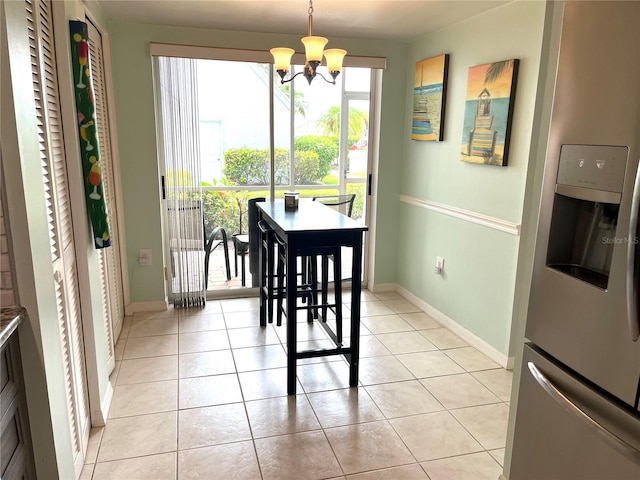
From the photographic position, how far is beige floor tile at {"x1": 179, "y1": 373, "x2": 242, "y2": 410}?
2.57 metres

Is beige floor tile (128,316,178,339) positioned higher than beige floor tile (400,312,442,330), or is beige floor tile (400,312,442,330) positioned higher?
beige floor tile (400,312,442,330)

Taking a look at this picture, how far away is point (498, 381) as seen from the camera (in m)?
2.84

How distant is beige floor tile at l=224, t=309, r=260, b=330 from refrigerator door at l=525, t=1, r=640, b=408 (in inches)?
98.5

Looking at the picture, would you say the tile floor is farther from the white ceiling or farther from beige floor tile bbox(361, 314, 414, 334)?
the white ceiling

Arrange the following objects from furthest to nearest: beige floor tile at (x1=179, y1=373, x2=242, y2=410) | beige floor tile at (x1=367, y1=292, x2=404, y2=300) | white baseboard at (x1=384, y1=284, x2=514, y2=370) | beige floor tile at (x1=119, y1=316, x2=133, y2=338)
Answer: beige floor tile at (x1=367, y1=292, x2=404, y2=300), beige floor tile at (x1=119, y1=316, x2=133, y2=338), white baseboard at (x1=384, y1=284, x2=514, y2=370), beige floor tile at (x1=179, y1=373, x2=242, y2=410)

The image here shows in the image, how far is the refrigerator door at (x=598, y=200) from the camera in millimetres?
1180

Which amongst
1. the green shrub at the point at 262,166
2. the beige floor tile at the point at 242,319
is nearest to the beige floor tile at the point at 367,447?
the beige floor tile at the point at 242,319

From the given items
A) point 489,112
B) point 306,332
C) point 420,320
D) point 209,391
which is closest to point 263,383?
point 209,391

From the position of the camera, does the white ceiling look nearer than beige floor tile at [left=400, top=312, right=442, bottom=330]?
Yes

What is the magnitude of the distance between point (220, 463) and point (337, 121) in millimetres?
2988

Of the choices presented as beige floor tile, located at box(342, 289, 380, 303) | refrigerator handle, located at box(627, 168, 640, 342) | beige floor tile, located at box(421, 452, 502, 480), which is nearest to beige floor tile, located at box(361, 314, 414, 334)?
beige floor tile, located at box(342, 289, 380, 303)

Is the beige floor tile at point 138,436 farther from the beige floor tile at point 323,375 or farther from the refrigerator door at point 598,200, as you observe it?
the refrigerator door at point 598,200

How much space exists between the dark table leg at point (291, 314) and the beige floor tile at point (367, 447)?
15.3 inches

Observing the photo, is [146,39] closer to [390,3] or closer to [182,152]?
[182,152]
